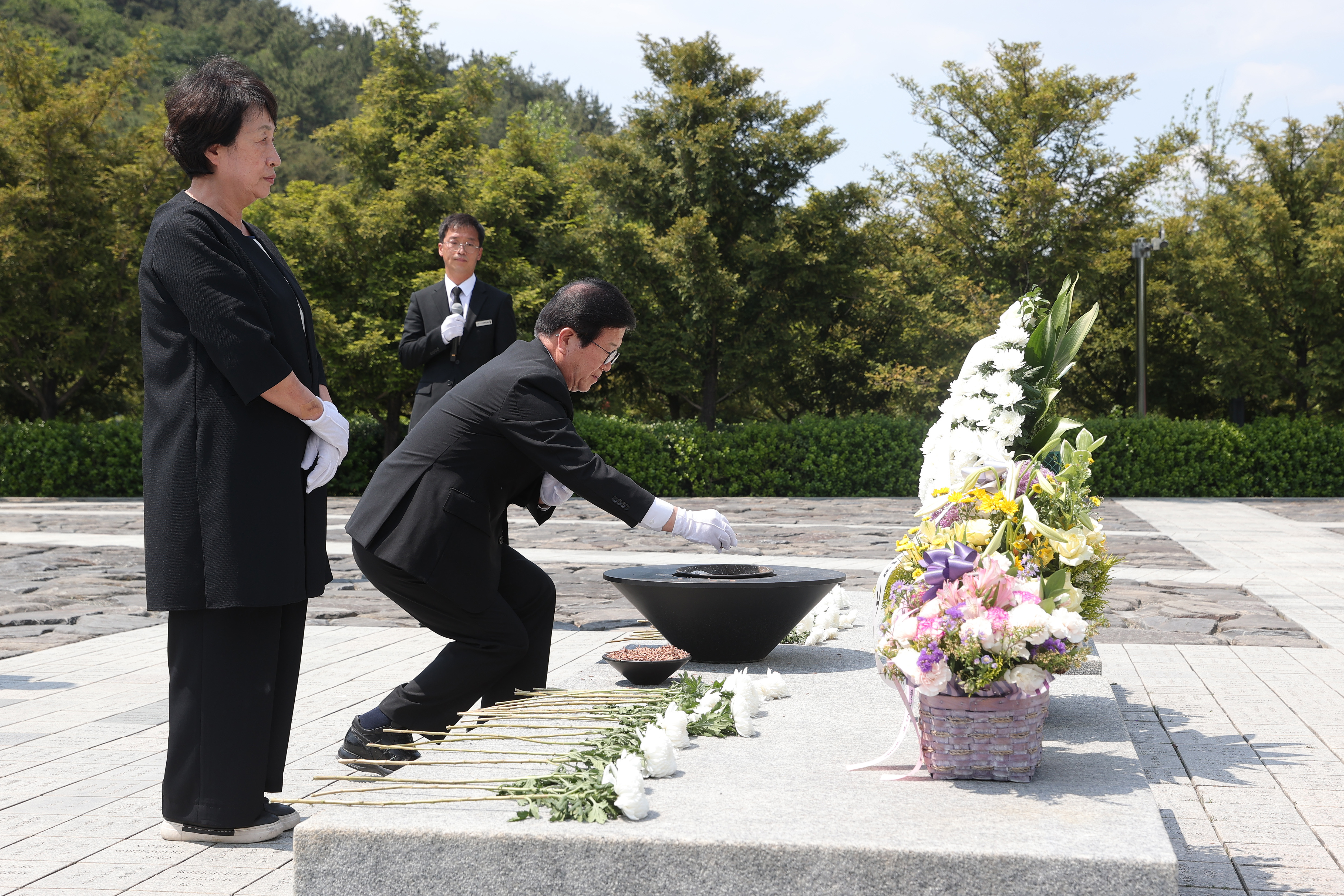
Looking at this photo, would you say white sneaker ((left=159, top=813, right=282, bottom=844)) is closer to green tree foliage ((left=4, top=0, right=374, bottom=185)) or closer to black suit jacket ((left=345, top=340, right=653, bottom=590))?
black suit jacket ((left=345, top=340, right=653, bottom=590))

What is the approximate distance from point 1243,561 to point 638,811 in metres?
9.03

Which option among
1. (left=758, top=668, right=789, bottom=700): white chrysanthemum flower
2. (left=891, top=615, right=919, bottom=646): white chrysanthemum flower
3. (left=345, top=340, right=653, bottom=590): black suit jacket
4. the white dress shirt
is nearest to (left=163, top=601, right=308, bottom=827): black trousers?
(left=345, top=340, right=653, bottom=590): black suit jacket

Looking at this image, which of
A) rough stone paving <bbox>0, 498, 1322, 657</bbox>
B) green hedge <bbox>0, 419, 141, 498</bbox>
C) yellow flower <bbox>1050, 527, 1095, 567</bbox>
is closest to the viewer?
yellow flower <bbox>1050, 527, 1095, 567</bbox>

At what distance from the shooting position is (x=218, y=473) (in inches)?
117

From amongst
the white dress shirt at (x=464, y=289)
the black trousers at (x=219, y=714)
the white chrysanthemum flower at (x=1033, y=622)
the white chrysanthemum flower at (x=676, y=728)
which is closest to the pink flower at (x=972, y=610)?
the white chrysanthemum flower at (x=1033, y=622)

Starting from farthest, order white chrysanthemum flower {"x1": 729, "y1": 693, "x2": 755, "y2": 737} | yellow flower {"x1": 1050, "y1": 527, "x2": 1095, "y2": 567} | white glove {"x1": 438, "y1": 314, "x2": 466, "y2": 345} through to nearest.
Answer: white glove {"x1": 438, "y1": 314, "x2": 466, "y2": 345}, white chrysanthemum flower {"x1": 729, "y1": 693, "x2": 755, "y2": 737}, yellow flower {"x1": 1050, "y1": 527, "x2": 1095, "y2": 567}

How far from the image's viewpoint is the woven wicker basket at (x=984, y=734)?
2.57m

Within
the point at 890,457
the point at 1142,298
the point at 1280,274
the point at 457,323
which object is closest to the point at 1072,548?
the point at 457,323

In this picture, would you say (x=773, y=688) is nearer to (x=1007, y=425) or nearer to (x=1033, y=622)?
(x=1007, y=425)

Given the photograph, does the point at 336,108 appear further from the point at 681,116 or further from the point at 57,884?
the point at 57,884

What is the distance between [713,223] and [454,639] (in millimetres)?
18469

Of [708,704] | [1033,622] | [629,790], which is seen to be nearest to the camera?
[629,790]

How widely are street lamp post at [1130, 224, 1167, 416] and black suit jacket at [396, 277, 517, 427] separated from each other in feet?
57.5

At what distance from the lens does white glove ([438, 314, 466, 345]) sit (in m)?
5.51
